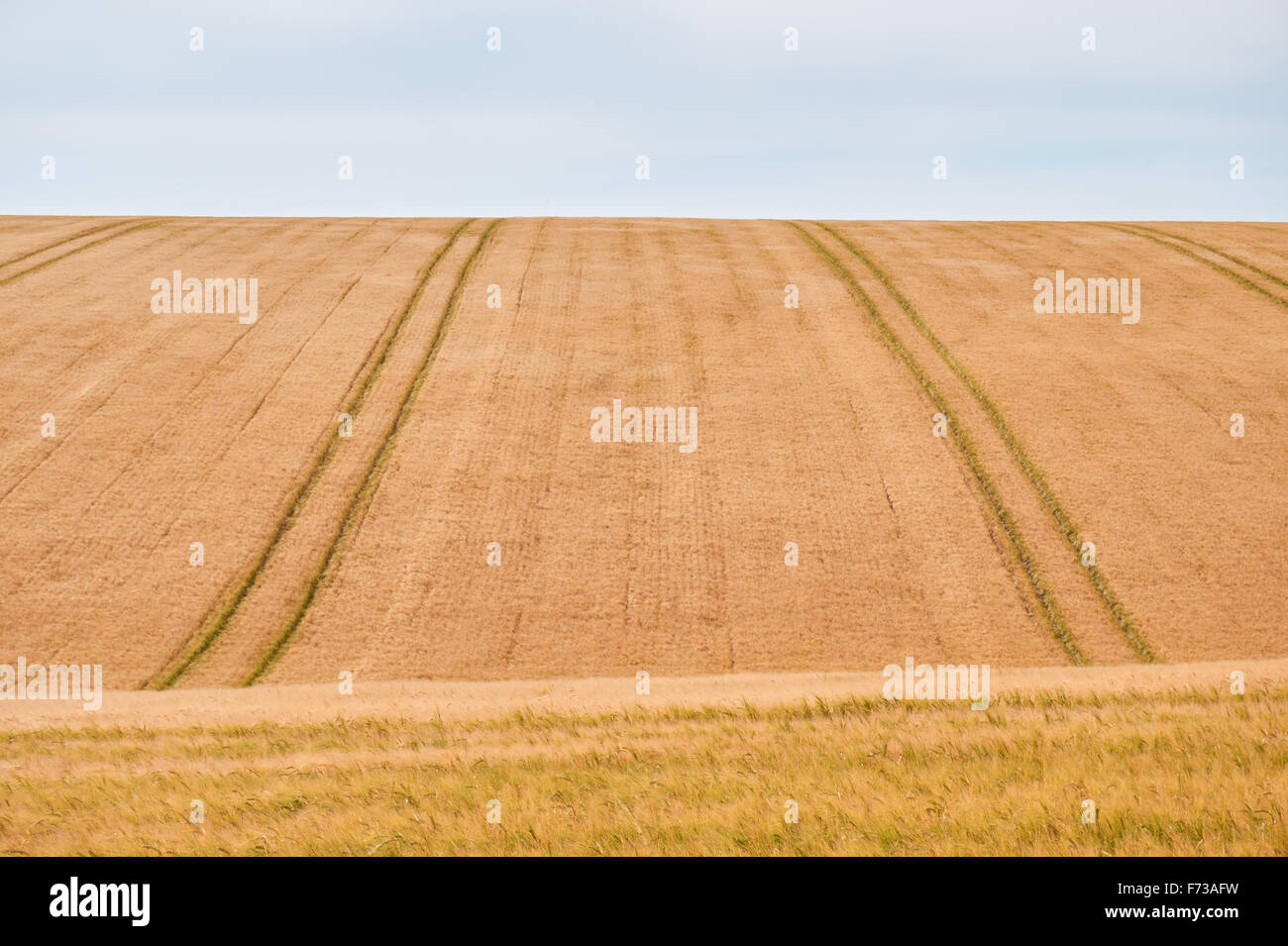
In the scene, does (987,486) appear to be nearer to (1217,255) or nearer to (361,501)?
(361,501)

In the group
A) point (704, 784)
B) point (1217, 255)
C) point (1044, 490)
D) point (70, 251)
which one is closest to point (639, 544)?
point (1044, 490)

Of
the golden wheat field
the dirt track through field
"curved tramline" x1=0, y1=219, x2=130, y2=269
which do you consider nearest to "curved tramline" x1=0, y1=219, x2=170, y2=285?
"curved tramline" x1=0, y1=219, x2=130, y2=269

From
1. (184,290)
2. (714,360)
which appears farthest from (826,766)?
(184,290)

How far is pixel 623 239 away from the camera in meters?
56.1

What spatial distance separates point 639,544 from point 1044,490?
11.9 m

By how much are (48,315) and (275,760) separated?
115 feet

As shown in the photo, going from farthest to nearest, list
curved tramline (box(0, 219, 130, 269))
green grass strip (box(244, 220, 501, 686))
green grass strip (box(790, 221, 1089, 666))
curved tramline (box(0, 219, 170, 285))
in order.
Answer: curved tramline (box(0, 219, 130, 269)) → curved tramline (box(0, 219, 170, 285)) → green grass strip (box(790, 221, 1089, 666)) → green grass strip (box(244, 220, 501, 686))

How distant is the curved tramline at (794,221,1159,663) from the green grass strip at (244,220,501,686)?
1821 cm

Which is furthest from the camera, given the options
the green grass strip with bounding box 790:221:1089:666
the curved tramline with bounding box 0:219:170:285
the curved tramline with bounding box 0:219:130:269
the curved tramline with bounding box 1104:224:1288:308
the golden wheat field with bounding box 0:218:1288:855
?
the curved tramline with bounding box 0:219:130:269

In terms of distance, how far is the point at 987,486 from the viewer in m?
28.1

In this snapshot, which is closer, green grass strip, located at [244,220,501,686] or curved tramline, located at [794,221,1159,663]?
green grass strip, located at [244,220,501,686]

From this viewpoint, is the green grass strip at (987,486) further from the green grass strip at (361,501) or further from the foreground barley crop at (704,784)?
the green grass strip at (361,501)

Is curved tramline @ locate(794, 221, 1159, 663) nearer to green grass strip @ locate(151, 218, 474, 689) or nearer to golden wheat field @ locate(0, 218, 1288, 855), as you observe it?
golden wheat field @ locate(0, 218, 1288, 855)

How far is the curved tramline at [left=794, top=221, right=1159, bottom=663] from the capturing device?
21859 millimetres
